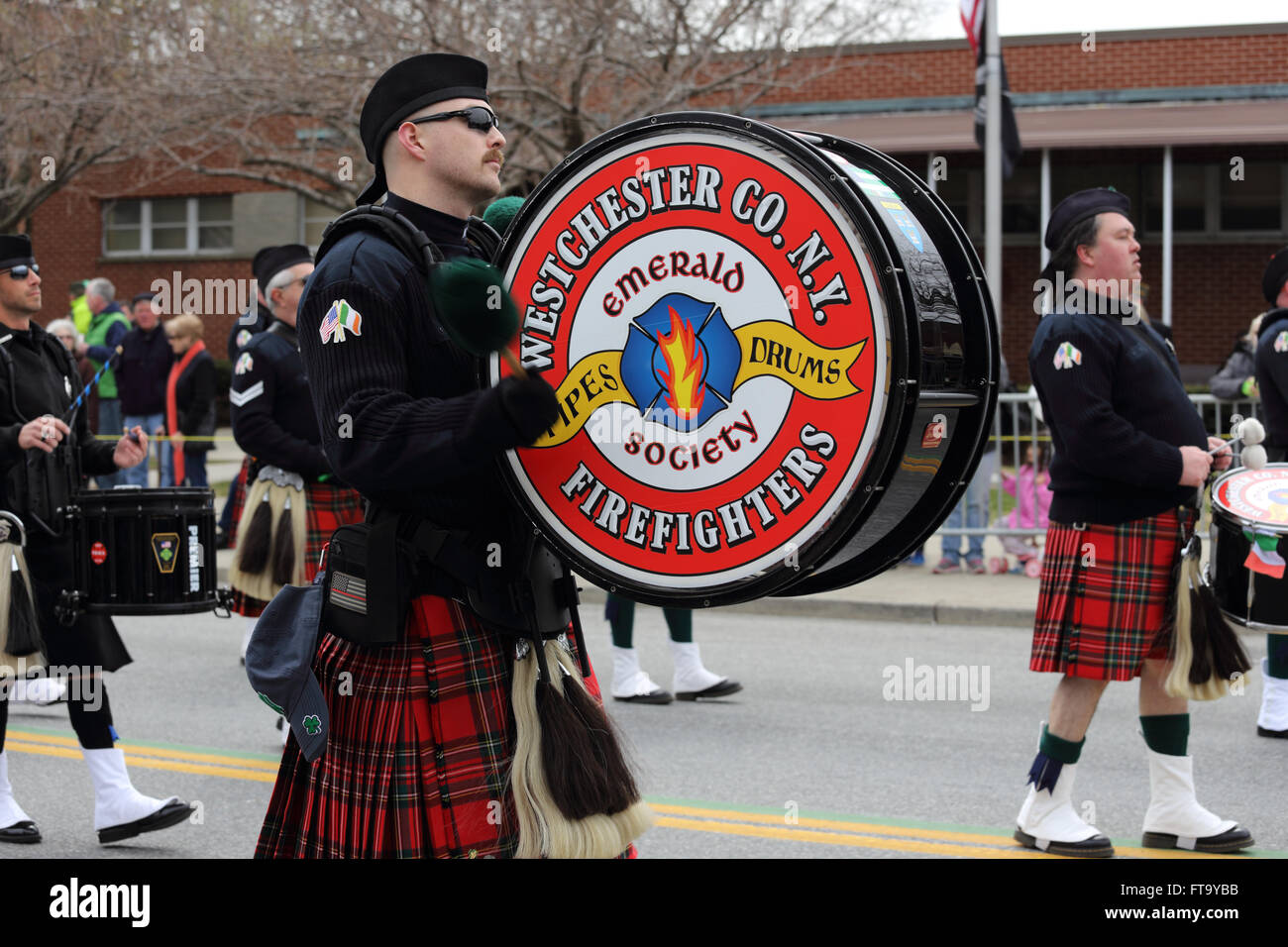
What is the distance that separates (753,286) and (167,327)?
12079 millimetres

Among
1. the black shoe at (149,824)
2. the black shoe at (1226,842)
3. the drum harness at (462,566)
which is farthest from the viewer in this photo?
the black shoe at (149,824)

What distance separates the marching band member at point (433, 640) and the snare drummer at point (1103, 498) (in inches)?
91.9

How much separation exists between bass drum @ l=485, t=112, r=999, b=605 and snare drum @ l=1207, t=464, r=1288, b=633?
2.59 meters

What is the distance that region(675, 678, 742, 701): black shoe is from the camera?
7.42 meters

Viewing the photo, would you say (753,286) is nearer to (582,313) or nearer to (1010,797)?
(582,313)

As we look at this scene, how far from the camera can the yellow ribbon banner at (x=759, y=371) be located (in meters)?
2.32

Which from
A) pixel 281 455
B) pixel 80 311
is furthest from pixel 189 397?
pixel 281 455

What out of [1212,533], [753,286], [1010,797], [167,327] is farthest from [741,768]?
[167,327]

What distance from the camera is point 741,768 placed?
603 cm

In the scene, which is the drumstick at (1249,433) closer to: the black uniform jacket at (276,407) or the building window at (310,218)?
the black uniform jacket at (276,407)

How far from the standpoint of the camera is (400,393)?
256 centimetres

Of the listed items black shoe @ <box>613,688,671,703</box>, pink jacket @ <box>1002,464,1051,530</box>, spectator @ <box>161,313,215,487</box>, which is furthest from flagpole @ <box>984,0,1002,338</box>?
spectator @ <box>161,313,215,487</box>

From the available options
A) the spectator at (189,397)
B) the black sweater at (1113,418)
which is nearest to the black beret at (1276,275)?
the black sweater at (1113,418)
